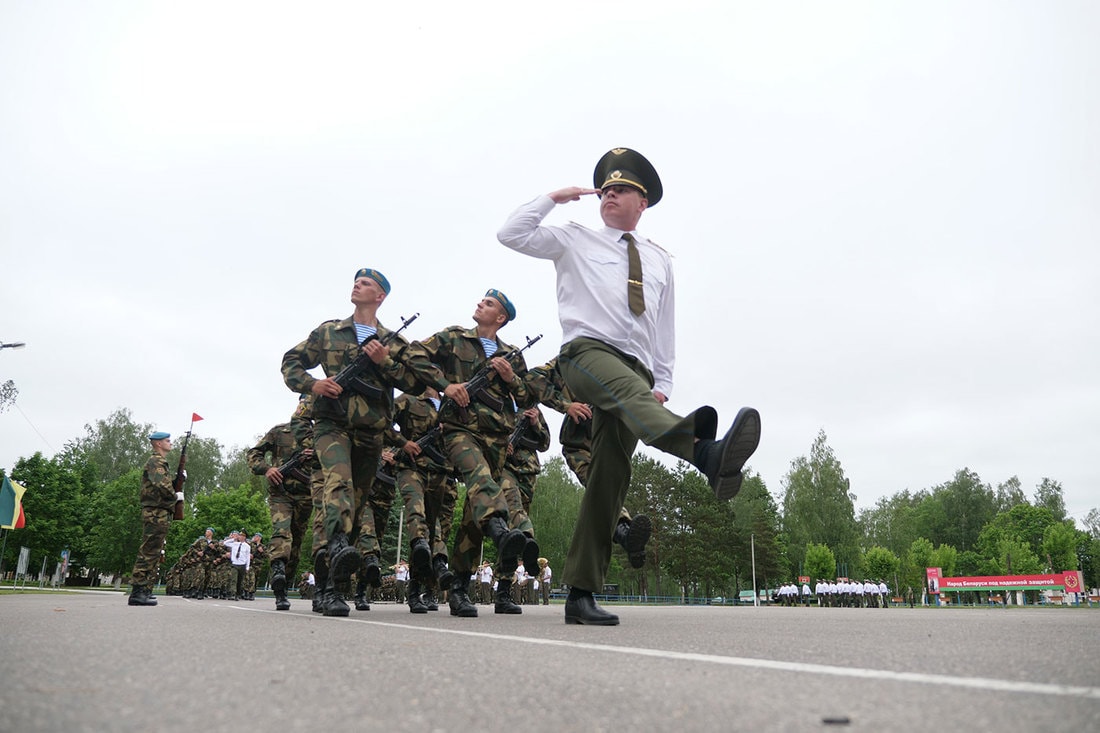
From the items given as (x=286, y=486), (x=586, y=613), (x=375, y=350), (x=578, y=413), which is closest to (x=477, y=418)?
(x=578, y=413)

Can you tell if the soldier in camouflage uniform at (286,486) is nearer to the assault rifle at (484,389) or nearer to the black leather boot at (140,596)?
the black leather boot at (140,596)

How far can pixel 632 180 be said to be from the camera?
517 cm

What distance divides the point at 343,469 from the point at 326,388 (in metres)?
0.65

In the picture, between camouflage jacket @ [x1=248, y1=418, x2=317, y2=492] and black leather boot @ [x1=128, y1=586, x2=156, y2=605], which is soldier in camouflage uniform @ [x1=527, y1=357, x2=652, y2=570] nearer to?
camouflage jacket @ [x1=248, y1=418, x2=317, y2=492]

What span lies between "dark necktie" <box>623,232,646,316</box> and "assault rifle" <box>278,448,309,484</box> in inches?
274

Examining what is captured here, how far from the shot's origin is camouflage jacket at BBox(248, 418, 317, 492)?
34.0 ft

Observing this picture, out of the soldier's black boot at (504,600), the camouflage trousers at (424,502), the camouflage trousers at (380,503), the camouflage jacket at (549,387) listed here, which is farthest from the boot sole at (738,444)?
the camouflage trousers at (380,503)

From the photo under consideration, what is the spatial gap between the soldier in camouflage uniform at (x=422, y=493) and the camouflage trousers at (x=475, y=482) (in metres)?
0.32

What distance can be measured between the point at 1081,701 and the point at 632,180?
3946 millimetres

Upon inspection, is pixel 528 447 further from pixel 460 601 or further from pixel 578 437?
pixel 578 437

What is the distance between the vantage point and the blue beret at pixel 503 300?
8.01 m

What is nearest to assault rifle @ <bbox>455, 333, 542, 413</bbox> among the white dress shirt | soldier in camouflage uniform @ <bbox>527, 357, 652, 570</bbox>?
soldier in camouflage uniform @ <bbox>527, 357, 652, 570</bbox>

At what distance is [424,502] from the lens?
8477 millimetres

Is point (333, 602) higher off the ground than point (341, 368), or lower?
lower
